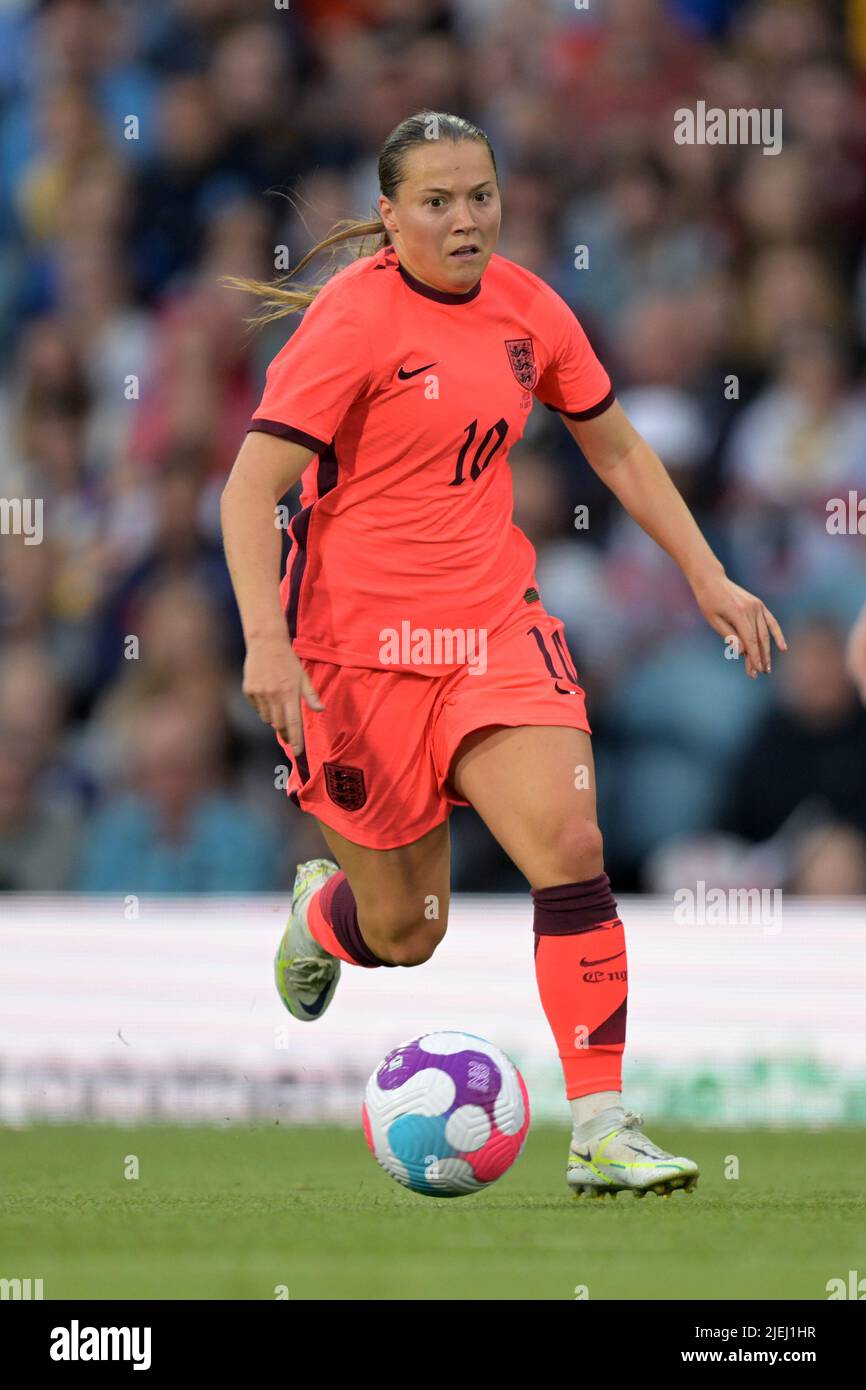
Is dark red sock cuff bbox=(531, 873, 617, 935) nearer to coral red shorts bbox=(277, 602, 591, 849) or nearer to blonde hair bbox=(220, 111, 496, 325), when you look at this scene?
coral red shorts bbox=(277, 602, 591, 849)

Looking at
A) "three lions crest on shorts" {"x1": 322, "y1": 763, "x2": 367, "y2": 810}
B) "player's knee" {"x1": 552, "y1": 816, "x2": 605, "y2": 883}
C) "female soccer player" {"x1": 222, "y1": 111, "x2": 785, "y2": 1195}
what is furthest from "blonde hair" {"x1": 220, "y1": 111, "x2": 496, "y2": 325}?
"player's knee" {"x1": 552, "y1": 816, "x2": 605, "y2": 883}

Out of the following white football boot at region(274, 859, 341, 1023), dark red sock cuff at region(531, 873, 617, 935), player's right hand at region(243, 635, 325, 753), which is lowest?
white football boot at region(274, 859, 341, 1023)

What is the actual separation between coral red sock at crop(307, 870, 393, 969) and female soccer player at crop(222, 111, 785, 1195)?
27cm

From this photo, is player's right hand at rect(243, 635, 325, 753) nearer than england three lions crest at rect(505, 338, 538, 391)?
Yes

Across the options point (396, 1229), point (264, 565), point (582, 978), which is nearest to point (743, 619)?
point (582, 978)

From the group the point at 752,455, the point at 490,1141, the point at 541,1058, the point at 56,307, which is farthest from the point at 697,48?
the point at 490,1141

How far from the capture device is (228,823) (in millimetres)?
8570

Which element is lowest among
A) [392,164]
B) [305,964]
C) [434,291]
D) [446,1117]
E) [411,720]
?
[446,1117]

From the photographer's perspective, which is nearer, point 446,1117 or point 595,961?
point 446,1117

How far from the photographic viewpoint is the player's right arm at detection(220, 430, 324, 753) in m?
4.61

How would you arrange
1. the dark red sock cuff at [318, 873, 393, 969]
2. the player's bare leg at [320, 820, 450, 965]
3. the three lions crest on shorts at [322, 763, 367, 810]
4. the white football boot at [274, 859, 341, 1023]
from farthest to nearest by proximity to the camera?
1. the white football boot at [274, 859, 341, 1023]
2. the dark red sock cuff at [318, 873, 393, 969]
3. the player's bare leg at [320, 820, 450, 965]
4. the three lions crest on shorts at [322, 763, 367, 810]

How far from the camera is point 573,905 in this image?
4.84m

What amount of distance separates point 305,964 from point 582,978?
59.8 inches

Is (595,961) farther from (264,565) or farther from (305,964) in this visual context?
(305,964)
